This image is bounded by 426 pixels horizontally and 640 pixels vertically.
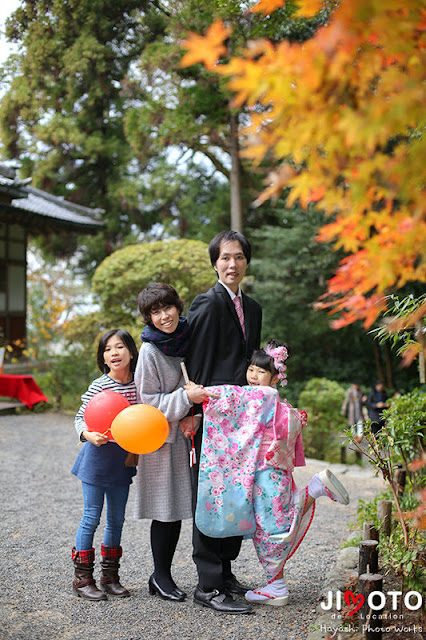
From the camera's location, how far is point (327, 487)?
8.79ft

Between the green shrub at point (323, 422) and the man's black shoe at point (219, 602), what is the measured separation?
526cm

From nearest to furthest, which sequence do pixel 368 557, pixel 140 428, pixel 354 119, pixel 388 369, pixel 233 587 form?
pixel 354 119, pixel 368 557, pixel 140 428, pixel 233 587, pixel 388 369

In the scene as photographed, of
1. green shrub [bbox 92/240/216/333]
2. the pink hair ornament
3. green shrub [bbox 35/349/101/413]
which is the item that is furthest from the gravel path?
green shrub [bbox 35/349/101/413]

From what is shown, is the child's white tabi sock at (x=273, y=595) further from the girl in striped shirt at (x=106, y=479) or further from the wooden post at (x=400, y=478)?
the wooden post at (x=400, y=478)

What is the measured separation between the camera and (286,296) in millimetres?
11461

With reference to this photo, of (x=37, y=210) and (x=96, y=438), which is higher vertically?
(x=37, y=210)

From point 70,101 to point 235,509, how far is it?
503 inches

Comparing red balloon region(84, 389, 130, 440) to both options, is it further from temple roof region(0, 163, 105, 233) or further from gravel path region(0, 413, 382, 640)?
temple roof region(0, 163, 105, 233)

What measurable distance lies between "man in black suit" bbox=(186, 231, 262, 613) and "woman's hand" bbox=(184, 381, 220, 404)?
11cm

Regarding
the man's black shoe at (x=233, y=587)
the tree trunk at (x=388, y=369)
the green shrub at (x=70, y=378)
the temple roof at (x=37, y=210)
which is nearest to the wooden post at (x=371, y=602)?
the man's black shoe at (x=233, y=587)

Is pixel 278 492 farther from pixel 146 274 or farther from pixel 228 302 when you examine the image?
pixel 146 274

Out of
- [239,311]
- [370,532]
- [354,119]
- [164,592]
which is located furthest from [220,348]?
[354,119]

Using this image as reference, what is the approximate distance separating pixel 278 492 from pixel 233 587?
2.26 feet

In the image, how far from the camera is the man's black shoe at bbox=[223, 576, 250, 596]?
2.99 m
